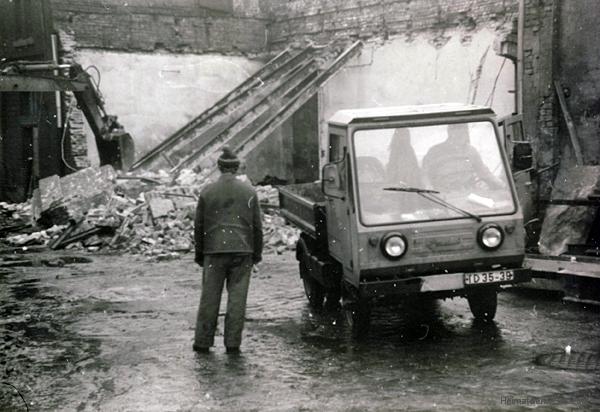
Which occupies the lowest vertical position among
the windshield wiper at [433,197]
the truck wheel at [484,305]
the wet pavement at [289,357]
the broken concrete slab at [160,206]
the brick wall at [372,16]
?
the wet pavement at [289,357]

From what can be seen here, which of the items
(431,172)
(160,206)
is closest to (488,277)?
(431,172)

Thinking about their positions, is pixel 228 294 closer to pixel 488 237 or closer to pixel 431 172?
pixel 431 172

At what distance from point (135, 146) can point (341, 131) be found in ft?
45.0

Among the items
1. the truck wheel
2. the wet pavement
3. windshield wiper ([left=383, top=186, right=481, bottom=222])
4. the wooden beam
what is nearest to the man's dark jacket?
the wet pavement

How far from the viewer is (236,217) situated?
7527 millimetres

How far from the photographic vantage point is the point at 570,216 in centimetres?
1070

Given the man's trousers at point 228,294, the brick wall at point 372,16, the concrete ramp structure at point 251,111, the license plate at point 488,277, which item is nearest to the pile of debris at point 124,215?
the concrete ramp structure at point 251,111

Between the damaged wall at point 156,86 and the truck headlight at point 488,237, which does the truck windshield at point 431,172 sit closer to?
the truck headlight at point 488,237

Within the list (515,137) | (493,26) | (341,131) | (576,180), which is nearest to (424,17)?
(493,26)

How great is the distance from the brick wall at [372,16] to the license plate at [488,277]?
9708 millimetres

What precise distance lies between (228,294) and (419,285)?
1.77 meters

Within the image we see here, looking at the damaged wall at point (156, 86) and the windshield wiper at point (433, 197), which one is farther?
the damaged wall at point (156, 86)

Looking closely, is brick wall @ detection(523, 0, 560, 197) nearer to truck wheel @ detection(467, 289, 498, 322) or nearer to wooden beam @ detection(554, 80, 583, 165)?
wooden beam @ detection(554, 80, 583, 165)

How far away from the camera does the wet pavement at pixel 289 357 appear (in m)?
6.08
